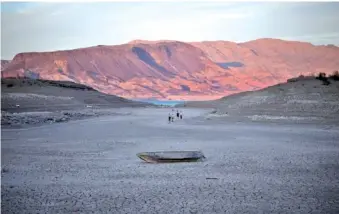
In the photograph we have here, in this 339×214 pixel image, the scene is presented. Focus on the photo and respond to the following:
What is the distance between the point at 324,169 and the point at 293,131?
40.6 ft

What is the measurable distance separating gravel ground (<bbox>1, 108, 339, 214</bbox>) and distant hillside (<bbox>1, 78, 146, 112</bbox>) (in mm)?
25420

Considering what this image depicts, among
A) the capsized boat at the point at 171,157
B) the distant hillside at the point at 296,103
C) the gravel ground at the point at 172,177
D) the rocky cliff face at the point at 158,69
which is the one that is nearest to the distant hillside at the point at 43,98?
the distant hillside at the point at 296,103

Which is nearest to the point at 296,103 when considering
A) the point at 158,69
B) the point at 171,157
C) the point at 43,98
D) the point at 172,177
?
the point at 171,157

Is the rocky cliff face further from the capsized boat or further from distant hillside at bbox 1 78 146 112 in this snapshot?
the capsized boat

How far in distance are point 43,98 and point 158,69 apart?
107 metres

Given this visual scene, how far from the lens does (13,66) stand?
15000 cm

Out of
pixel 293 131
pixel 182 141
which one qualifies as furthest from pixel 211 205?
pixel 293 131

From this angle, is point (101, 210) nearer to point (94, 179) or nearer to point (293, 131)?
point (94, 179)

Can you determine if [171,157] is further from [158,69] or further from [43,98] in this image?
[158,69]

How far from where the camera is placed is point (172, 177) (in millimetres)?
11719

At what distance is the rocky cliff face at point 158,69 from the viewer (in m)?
133

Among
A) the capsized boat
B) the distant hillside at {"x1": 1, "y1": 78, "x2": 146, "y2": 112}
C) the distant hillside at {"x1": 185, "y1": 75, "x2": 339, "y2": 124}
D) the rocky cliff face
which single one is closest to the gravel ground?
the capsized boat

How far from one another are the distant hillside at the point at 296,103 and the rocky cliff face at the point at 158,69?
87.1 meters

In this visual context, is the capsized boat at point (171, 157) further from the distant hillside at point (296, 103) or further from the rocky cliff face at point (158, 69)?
the rocky cliff face at point (158, 69)
